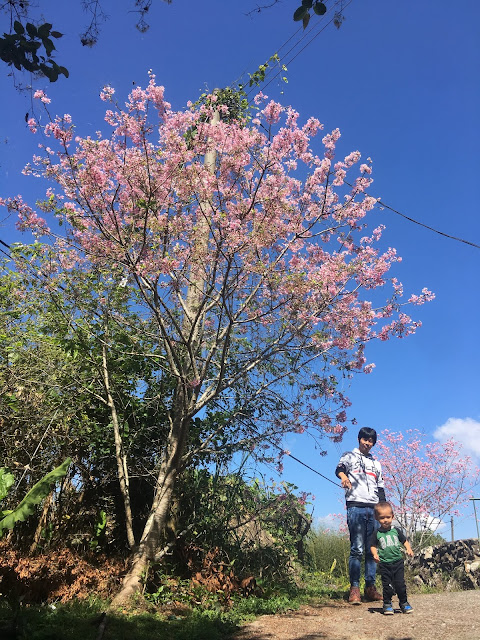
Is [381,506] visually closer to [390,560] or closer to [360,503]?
[360,503]

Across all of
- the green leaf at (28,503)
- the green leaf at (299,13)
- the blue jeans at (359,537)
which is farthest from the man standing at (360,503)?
the green leaf at (299,13)

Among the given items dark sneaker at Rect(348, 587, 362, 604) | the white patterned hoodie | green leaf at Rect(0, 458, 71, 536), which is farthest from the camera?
the white patterned hoodie

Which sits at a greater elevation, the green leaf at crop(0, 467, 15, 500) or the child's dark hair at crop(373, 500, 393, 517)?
the child's dark hair at crop(373, 500, 393, 517)

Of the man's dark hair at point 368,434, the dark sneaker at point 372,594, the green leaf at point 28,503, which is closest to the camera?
the green leaf at point 28,503

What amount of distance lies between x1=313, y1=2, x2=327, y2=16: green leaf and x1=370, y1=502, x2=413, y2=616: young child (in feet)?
16.6

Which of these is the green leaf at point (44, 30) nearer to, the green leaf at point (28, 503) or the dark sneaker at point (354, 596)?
the green leaf at point (28, 503)

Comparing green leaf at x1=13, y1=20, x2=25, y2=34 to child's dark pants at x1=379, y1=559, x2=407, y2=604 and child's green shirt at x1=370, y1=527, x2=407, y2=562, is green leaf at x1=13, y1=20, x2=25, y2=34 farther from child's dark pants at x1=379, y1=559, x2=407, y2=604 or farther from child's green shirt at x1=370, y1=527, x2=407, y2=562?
child's dark pants at x1=379, y1=559, x2=407, y2=604

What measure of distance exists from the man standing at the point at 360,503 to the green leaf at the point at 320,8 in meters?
5.09

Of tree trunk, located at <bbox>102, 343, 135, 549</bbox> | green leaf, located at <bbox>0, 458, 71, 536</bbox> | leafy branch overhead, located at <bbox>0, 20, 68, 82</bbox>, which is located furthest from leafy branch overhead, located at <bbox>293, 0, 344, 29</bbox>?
tree trunk, located at <bbox>102, 343, 135, 549</bbox>

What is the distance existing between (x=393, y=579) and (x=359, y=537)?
2.47 ft

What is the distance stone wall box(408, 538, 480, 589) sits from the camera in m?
9.81

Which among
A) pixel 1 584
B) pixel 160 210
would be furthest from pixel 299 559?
pixel 160 210

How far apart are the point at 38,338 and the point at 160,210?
2.47 m

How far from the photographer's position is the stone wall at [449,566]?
9.81m
